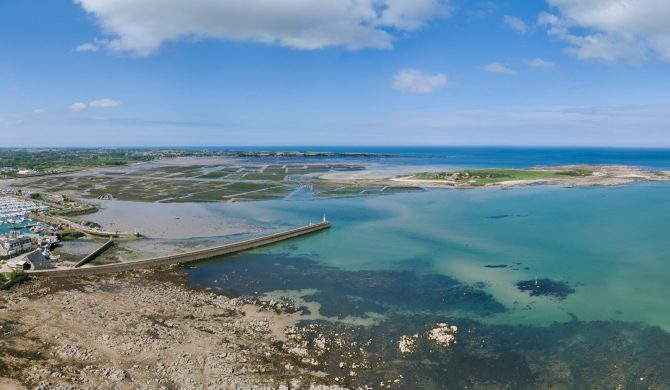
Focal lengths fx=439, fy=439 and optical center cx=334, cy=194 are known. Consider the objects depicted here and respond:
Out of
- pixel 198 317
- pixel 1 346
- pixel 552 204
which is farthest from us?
pixel 552 204

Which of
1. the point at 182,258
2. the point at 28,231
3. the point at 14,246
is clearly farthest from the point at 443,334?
the point at 28,231

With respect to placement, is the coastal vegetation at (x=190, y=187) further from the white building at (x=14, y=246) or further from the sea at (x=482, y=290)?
the white building at (x=14, y=246)

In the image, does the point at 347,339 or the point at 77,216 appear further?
the point at 77,216

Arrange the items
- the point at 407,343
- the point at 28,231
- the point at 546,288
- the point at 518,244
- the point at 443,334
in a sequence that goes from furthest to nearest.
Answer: the point at 28,231 → the point at 518,244 → the point at 546,288 → the point at 443,334 → the point at 407,343

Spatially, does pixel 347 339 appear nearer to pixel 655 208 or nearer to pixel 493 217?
pixel 493 217

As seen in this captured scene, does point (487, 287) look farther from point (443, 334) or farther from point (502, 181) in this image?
point (502, 181)

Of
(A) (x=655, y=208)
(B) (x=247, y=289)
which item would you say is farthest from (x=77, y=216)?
(A) (x=655, y=208)
